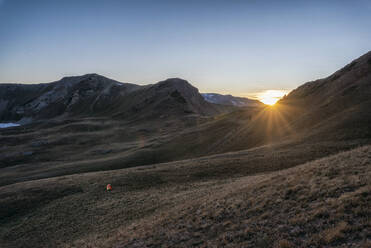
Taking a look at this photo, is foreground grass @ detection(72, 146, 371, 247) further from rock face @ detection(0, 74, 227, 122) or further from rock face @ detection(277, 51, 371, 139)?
rock face @ detection(0, 74, 227, 122)

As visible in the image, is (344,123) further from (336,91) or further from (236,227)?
(236,227)

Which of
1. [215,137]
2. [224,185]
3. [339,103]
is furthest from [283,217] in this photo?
[215,137]

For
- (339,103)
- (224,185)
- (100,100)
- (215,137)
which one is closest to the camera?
(224,185)

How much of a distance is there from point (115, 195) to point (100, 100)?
476ft

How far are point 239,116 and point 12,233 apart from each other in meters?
63.3

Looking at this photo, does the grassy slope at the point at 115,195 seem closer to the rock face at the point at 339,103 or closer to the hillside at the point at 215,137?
the rock face at the point at 339,103

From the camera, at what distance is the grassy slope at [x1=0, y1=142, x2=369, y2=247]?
20.0m

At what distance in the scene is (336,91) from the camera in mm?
51688

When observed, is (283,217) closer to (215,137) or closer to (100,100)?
(215,137)

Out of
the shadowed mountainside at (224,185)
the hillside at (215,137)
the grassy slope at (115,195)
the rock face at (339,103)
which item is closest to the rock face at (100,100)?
the hillside at (215,137)

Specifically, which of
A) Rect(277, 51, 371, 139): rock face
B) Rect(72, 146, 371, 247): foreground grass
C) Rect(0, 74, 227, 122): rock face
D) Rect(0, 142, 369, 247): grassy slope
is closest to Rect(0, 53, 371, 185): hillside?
Rect(277, 51, 371, 139): rock face

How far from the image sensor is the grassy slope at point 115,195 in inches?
789

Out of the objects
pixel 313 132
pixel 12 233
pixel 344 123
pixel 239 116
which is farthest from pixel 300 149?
pixel 239 116

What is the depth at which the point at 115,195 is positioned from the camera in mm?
27234
